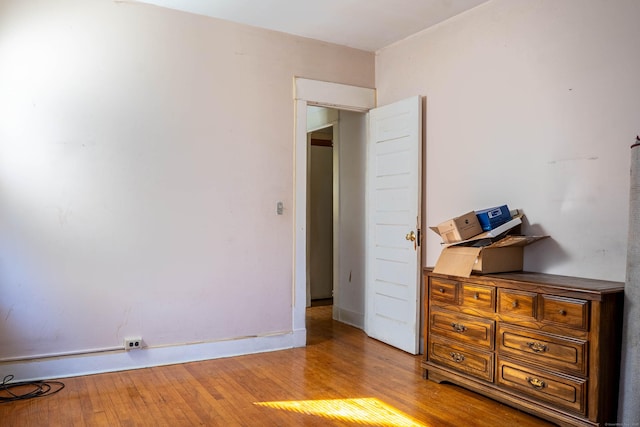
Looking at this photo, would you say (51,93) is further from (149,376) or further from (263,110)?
(149,376)

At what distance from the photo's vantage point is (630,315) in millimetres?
2498

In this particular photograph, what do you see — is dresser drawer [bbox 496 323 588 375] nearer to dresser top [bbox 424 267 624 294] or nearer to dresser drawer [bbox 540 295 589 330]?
dresser drawer [bbox 540 295 589 330]

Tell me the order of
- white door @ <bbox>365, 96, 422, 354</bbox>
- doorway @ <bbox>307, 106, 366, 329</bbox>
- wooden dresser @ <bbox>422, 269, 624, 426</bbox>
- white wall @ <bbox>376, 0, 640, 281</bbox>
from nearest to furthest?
1. wooden dresser @ <bbox>422, 269, 624, 426</bbox>
2. white wall @ <bbox>376, 0, 640, 281</bbox>
3. white door @ <bbox>365, 96, 422, 354</bbox>
4. doorway @ <bbox>307, 106, 366, 329</bbox>

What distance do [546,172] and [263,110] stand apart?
234 cm

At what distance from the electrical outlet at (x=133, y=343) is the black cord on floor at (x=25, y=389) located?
0.49 m

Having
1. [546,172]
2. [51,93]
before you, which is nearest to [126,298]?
[51,93]

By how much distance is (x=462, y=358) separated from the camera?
129 inches

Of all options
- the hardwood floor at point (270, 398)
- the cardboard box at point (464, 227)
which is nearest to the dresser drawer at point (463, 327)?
the hardwood floor at point (270, 398)

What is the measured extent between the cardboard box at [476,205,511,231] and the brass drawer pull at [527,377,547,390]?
98cm

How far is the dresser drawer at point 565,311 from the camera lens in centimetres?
256

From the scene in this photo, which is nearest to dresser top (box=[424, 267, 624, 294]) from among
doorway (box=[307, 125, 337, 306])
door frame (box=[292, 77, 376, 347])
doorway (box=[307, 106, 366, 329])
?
door frame (box=[292, 77, 376, 347])

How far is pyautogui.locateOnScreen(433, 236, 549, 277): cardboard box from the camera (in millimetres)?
3158

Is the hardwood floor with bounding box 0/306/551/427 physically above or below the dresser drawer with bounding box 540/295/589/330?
below

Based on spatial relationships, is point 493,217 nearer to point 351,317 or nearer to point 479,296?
point 479,296
